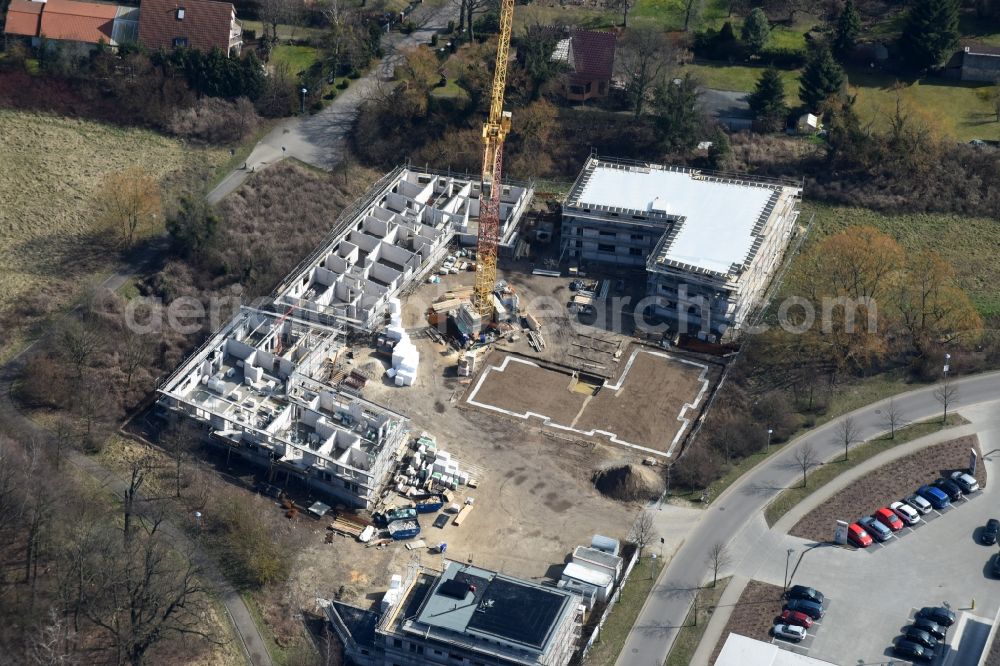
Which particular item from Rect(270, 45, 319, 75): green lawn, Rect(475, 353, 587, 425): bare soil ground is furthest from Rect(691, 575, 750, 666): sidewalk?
Rect(270, 45, 319, 75): green lawn

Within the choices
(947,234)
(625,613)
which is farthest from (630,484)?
(947,234)

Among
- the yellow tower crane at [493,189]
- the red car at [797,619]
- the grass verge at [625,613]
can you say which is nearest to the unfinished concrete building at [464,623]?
the grass verge at [625,613]

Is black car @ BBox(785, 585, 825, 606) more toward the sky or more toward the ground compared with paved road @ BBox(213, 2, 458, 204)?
more toward the ground

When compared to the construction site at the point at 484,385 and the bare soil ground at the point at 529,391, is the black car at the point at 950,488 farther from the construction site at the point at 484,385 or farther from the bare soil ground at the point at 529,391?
the bare soil ground at the point at 529,391

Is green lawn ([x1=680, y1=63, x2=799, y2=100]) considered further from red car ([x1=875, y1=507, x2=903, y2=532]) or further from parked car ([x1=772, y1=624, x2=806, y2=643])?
parked car ([x1=772, y1=624, x2=806, y2=643])

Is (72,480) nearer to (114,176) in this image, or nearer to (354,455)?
(354,455)
